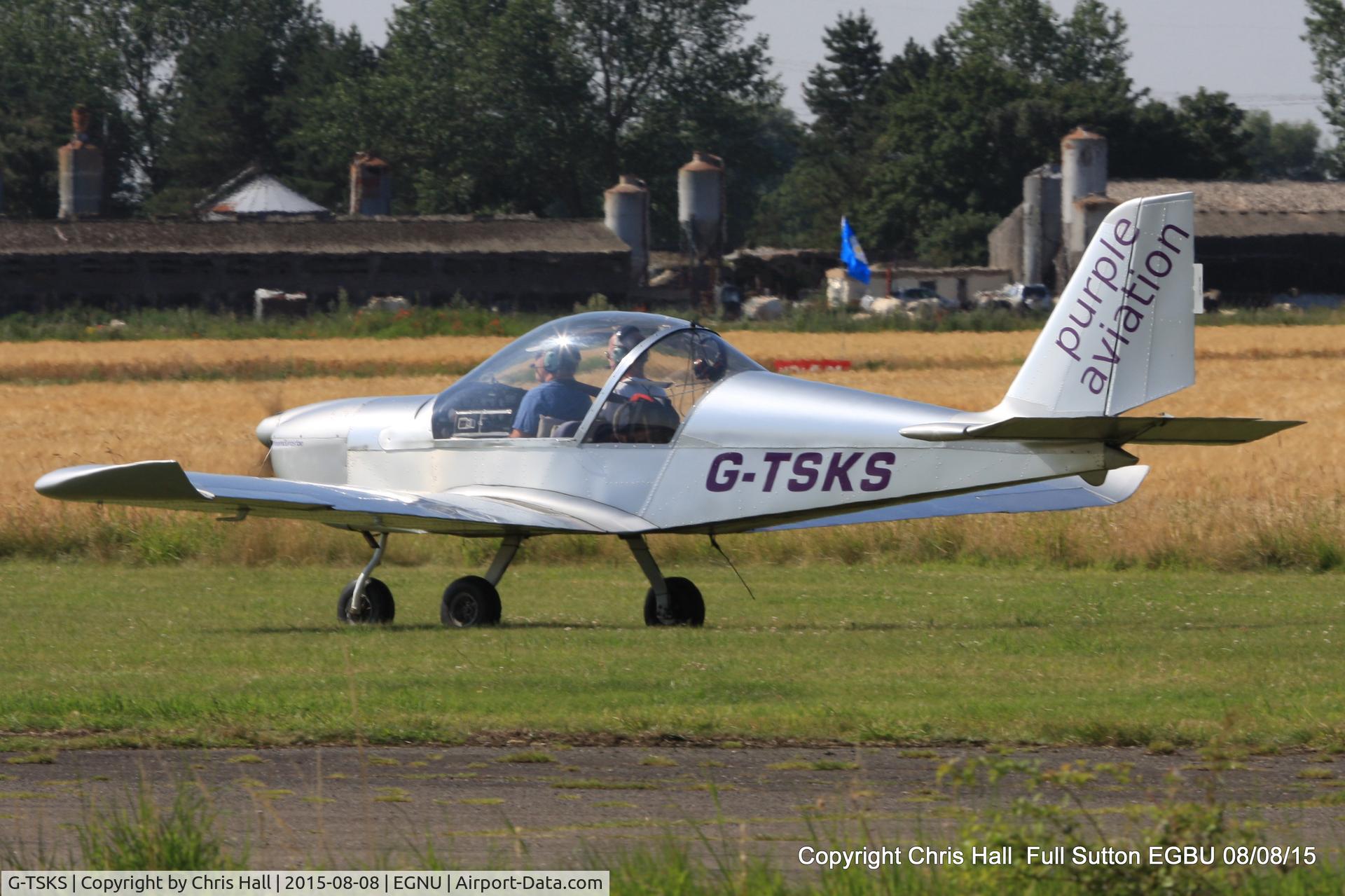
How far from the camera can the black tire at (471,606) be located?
12430mm

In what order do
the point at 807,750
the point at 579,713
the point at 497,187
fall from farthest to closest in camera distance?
the point at 497,187 → the point at 579,713 → the point at 807,750

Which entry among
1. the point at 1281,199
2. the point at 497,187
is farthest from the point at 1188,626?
the point at 497,187

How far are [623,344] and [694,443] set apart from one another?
828 millimetres

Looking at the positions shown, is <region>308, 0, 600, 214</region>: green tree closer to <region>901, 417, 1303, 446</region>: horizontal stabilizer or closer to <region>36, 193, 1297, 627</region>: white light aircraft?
<region>36, 193, 1297, 627</region>: white light aircraft

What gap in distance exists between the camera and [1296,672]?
9930 mm

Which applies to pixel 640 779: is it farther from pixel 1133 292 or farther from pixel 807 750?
pixel 1133 292

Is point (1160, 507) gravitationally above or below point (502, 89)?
below

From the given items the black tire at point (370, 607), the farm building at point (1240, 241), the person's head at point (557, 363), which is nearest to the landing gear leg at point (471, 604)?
the black tire at point (370, 607)

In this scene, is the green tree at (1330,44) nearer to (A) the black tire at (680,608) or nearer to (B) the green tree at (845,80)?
(B) the green tree at (845,80)

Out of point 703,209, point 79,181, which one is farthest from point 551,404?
point 79,181

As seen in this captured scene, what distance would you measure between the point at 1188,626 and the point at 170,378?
35692 mm

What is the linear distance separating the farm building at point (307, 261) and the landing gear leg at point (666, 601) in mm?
64970

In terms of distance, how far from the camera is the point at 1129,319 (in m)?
10.7

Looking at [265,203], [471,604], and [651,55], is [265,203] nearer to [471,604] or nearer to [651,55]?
[651,55]
